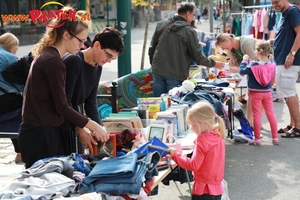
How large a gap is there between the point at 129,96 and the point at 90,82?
374 centimetres

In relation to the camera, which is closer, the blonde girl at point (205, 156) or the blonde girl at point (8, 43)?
the blonde girl at point (205, 156)

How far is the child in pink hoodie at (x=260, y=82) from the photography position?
22.1 feet

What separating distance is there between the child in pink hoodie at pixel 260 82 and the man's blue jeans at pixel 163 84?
1.01 meters

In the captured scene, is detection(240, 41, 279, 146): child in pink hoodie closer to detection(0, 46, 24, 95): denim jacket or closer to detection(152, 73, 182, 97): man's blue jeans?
detection(152, 73, 182, 97): man's blue jeans

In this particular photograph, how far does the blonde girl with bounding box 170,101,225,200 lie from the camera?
365cm

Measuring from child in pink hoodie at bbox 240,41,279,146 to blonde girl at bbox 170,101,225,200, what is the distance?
3.19 m

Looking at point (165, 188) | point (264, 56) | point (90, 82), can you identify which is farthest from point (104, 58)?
point (264, 56)

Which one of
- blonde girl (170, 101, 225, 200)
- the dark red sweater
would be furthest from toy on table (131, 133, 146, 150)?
the dark red sweater

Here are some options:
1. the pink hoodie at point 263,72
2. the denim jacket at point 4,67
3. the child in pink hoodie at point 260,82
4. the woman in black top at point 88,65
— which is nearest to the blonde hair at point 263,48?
the child in pink hoodie at point 260,82

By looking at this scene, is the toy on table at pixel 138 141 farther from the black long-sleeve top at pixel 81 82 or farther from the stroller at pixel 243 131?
the stroller at pixel 243 131

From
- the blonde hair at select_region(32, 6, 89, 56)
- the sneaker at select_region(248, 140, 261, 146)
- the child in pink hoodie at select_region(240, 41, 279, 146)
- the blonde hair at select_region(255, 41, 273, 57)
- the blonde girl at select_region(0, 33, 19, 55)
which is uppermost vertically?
the blonde hair at select_region(32, 6, 89, 56)

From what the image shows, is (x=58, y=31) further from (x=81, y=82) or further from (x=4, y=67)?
(x=4, y=67)

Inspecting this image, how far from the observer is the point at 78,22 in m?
3.43

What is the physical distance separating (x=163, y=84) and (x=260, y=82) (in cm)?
136
